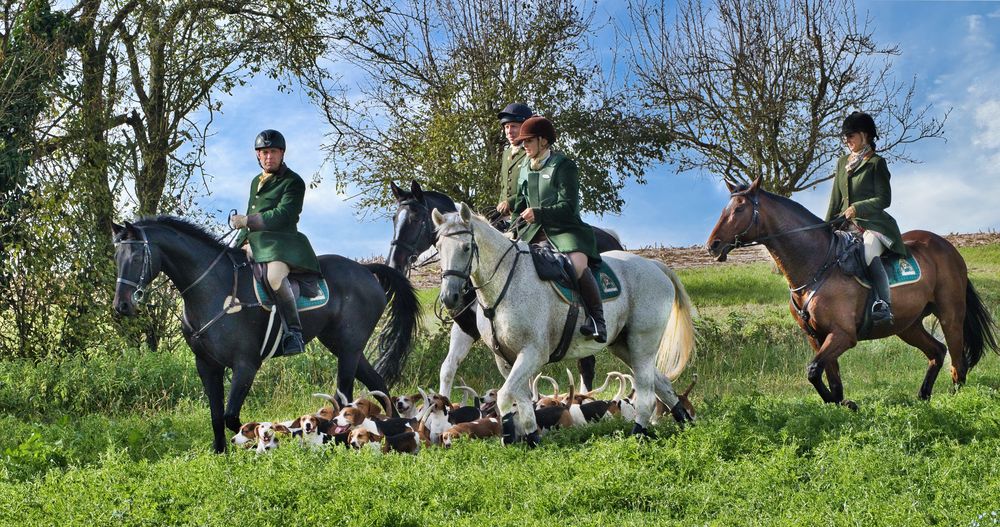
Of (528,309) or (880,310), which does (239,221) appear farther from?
(880,310)

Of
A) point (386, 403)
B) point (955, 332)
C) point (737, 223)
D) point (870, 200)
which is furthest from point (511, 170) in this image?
point (955, 332)

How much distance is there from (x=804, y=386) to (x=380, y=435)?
7.44m

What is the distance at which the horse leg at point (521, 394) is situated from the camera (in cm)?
771

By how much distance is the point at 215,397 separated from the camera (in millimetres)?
8805

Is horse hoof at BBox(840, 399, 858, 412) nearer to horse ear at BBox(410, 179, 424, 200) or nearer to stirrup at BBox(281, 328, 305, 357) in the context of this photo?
horse ear at BBox(410, 179, 424, 200)

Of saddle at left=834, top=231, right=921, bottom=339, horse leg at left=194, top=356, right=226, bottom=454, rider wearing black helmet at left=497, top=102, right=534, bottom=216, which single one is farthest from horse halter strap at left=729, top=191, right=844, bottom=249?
horse leg at left=194, top=356, right=226, bottom=454

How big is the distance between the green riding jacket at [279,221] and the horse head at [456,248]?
2274mm

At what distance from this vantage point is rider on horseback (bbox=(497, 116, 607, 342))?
8320 millimetres

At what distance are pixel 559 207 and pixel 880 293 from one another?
13.8 ft

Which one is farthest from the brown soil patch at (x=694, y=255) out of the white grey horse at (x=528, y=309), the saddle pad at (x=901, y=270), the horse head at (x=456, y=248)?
the horse head at (x=456, y=248)

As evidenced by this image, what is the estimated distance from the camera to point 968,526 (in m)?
6.12

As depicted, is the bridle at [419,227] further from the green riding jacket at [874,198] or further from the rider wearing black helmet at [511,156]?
the green riding jacket at [874,198]

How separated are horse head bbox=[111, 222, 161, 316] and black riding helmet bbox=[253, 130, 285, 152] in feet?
4.33

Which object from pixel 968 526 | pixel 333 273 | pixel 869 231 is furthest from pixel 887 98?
pixel 968 526
